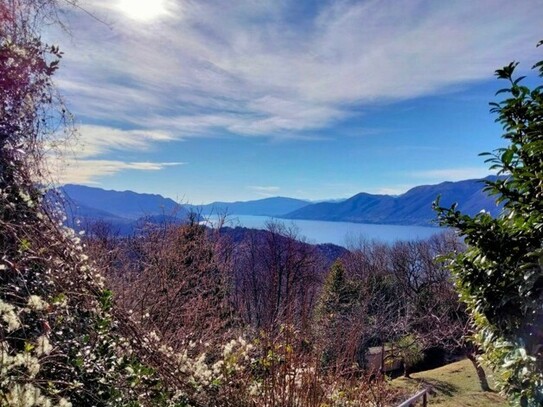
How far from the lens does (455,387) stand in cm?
1318

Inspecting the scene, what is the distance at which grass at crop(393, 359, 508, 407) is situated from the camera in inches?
412

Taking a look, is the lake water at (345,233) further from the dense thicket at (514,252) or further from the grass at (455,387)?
the dense thicket at (514,252)

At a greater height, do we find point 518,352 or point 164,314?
point 518,352

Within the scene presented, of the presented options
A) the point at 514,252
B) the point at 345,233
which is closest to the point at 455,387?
the point at 514,252

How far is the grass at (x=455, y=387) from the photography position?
1047 centimetres

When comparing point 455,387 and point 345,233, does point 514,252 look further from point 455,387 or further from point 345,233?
point 345,233

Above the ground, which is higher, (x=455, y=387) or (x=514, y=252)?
(x=514, y=252)

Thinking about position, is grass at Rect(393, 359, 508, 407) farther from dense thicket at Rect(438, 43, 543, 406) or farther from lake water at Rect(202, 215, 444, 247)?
lake water at Rect(202, 215, 444, 247)

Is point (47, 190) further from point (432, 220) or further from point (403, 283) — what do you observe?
point (403, 283)

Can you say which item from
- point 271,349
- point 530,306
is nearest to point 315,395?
point 271,349

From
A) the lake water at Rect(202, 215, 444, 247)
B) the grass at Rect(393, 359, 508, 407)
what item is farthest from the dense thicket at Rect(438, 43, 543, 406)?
the lake water at Rect(202, 215, 444, 247)

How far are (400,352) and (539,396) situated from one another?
15626 millimetres

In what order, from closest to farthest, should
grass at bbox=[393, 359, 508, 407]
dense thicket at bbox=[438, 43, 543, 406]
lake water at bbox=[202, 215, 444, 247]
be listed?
dense thicket at bbox=[438, 43, 543, 406] → grass at bbox=[393, 359, 508, 407] → lake water at bbox=[202, 215, 444, 247]

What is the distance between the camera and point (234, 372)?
3641mm
